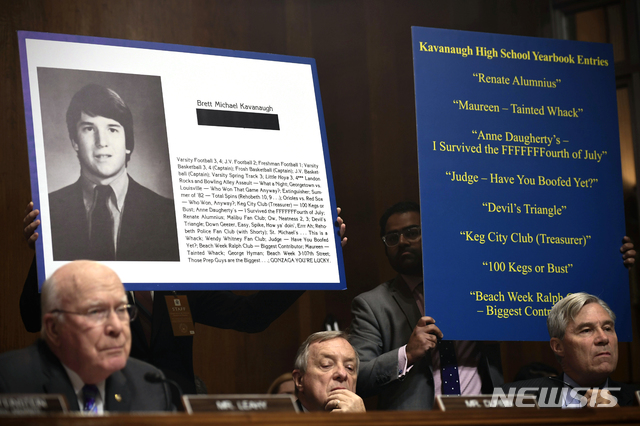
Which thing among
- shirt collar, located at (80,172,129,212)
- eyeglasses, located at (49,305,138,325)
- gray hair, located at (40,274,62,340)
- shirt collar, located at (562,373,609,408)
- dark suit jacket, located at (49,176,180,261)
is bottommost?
shirt collar, located at (562,373,609,408)

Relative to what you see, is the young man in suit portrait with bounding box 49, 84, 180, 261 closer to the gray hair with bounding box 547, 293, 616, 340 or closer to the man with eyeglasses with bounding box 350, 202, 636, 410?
the man with eyeglasses with bounding box 350, 202, 636, 410

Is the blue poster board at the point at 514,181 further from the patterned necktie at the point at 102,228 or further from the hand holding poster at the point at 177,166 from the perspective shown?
the patterned necktie at the point at 102,228

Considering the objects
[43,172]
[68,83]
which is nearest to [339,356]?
[43,172]

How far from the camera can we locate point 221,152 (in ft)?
9.24

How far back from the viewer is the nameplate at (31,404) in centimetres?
151

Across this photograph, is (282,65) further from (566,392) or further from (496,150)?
(566,392)

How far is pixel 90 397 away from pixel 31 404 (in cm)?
48

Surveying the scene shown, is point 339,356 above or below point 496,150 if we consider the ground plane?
below

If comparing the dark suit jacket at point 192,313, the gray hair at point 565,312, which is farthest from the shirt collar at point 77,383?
the gray hair at point 565,312

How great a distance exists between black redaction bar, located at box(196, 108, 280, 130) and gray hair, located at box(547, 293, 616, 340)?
138 centimetres

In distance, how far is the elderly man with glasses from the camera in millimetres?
2949

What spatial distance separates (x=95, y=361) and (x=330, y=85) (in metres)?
3.37

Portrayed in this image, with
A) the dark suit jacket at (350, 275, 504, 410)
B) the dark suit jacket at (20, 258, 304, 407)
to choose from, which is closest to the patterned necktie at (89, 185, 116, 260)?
the dark suit jacket at (20, 258, 304, 407)

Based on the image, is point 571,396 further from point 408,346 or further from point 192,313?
point 192,313
